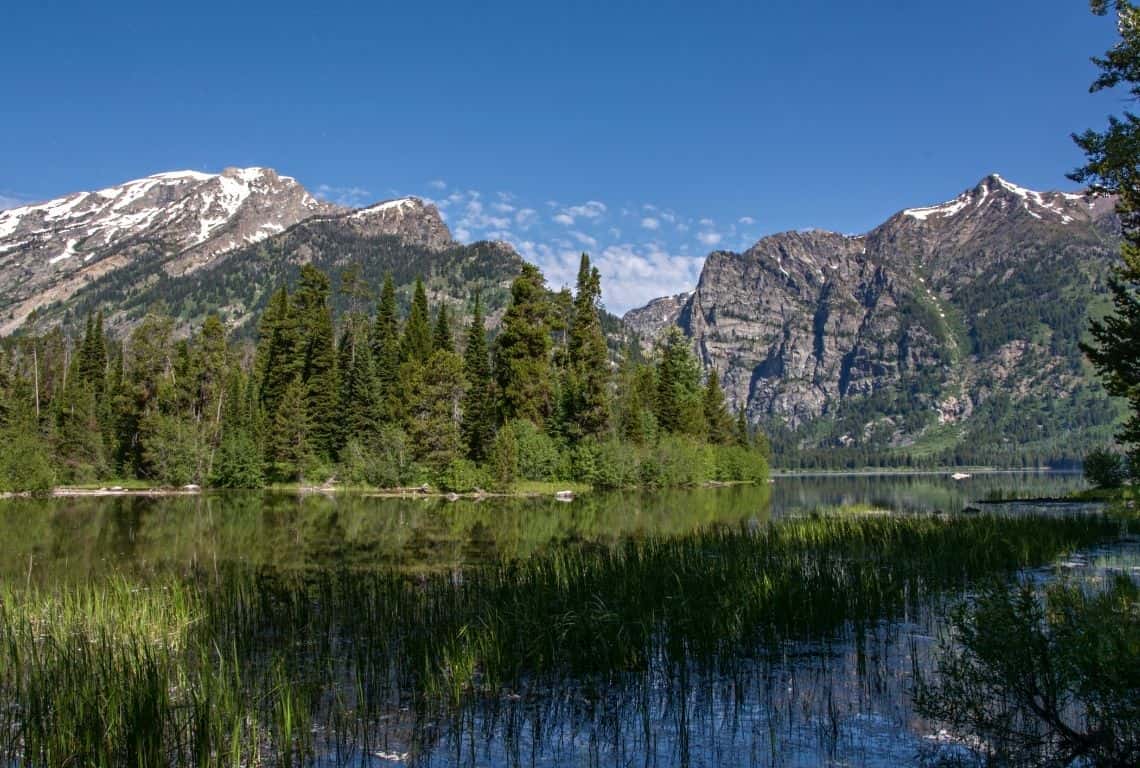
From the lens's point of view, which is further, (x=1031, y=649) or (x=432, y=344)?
(x=432, y=344)

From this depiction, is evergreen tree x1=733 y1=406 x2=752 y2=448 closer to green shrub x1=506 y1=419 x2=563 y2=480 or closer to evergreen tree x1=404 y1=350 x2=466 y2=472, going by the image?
green shrub x1=506 y1=419 x2=563 y2=480

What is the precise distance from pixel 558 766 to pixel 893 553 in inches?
506

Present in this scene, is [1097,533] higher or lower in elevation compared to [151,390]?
lower

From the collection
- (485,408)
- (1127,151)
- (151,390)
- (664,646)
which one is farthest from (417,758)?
(151,390)

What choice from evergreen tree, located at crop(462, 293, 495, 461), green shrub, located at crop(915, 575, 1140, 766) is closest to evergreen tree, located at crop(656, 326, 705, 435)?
evergreen tree, located at crop(462, 293, 495, 461)

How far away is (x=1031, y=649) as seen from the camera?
23.5ft

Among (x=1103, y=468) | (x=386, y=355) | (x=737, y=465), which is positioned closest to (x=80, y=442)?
(x=386, y=355)

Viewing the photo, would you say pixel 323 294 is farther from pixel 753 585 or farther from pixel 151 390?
pixel 753 585

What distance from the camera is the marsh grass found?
270 inches

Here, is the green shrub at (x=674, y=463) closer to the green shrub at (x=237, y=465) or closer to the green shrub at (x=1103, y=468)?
the green shrub at (x=1103, y=468)

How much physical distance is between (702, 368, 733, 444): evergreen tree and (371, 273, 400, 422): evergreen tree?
1465 inches

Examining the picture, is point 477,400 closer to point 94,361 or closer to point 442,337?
point 442,337

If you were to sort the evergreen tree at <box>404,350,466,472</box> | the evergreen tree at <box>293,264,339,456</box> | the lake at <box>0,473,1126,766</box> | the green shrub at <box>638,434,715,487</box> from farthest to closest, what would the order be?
the green shrub at <box>638,434,715,487</box> → the evergreen tree at <box>293,264,339,456</box> → the evergreen tree at <box>404,350,466,472</box> → the lake at <box>0,473,1126,766</box>

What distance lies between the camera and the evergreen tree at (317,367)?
229ft
